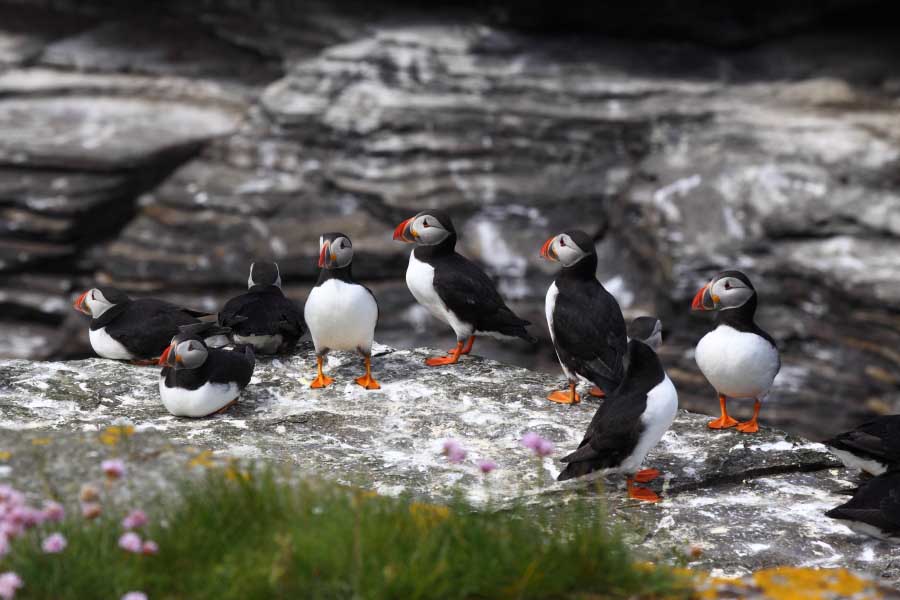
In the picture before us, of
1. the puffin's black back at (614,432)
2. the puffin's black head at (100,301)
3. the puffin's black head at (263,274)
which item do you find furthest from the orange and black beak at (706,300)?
the puffin's black head at (100,301)

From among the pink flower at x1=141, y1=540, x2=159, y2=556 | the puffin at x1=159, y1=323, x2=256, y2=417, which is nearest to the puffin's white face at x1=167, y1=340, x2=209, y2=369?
the puffin at x1=159, y1=323, x2=256, y2=417

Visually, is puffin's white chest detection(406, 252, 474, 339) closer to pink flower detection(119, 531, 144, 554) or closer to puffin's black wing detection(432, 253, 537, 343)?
puffin's black wing detection(432, 253, 537, 343)

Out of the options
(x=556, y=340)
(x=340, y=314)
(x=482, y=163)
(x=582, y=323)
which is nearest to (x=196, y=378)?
(x=340, y=314)

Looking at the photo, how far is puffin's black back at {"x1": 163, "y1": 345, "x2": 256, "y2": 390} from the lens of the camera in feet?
18.9

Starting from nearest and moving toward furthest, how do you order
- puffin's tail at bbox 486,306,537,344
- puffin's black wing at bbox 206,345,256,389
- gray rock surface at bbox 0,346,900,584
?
gray rock surface at bbox 0,346,900,584 < puffin's black wing at bbox 206,345,256,389 < puffin's tail at bbox 486,306,537,344

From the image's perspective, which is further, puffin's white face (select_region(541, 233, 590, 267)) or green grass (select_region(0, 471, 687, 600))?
puffin's white face (select_region(541, 233, 590, 267))

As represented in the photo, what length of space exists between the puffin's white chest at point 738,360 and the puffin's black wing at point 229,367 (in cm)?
248

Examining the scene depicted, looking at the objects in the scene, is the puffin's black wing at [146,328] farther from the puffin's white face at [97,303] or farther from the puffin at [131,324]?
the puffin's white face at [97,303]

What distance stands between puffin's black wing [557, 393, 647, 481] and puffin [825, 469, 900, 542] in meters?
0.92

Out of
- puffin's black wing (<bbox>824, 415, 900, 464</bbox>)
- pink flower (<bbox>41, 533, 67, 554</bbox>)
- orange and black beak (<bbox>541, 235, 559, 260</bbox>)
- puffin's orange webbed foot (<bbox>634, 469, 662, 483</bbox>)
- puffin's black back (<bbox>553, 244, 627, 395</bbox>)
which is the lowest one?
puffin's orange webbed foot (<bbox>634, 469, 662, 483</bbox>)

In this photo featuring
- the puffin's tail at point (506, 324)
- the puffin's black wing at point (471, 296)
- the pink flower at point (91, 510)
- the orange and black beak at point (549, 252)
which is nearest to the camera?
the pink flower at point (91, 510)

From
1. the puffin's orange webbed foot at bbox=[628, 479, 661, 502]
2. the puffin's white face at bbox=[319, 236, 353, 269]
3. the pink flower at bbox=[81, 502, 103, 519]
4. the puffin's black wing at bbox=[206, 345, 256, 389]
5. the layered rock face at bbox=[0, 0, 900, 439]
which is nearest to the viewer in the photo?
the pink flower at bbox=[81, 502, 103, 519]

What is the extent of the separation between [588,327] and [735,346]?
80 centimetres

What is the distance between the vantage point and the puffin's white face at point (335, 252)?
638 cm
